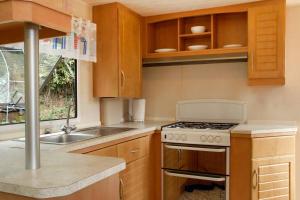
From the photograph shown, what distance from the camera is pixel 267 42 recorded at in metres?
2.68

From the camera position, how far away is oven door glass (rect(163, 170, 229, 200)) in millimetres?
2527

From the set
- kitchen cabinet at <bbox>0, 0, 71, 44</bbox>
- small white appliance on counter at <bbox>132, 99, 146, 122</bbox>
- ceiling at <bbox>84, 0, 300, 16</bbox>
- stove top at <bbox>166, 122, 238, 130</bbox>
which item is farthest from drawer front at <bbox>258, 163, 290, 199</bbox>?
kitchen cabinet at <bbox>0, 0, 71, 44</bbox>

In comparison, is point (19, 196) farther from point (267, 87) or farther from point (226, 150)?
point (267, 87)

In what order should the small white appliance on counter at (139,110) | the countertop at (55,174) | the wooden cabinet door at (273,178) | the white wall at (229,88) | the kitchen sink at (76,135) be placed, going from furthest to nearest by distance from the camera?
1. the small white appliance on counter at (139,110)
2. the white wall at (229,88)
3. the wooden cabinet door at (273,178)
4. the kitchen sink at (76,135)
5. the countertop at (55,174)

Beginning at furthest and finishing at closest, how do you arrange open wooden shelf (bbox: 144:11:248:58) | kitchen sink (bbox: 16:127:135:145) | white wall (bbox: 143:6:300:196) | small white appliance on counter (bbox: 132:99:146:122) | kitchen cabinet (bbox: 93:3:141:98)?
1. small white appliance on counter (bbox: 132:99:146:122)
2. open wooden shelf (bbox: 144:11:248:58)
3. white wall (bbox: 143:6:300:196)
4. kitchen cabinet (bbox: 93:3:141:98)
5. kitchen sink (bbox: 16:127:135:145)

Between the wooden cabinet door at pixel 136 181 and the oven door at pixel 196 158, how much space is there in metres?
0.23

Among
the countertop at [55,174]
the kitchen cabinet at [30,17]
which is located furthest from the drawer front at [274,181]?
the kitchen cabinet at [30,17]

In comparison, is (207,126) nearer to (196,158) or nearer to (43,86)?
(196,158)

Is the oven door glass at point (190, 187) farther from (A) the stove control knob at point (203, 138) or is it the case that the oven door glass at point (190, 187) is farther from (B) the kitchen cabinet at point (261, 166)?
(A) the stove control knob at point (203, 138)

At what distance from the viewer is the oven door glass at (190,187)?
2.53 m

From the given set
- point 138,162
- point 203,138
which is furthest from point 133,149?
point 203,138

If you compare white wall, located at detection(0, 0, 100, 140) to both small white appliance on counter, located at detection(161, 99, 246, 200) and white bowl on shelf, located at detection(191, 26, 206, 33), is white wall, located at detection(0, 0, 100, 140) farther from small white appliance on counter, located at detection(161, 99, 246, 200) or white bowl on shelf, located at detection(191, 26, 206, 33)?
white bowl on shelf, located at detection(191, 26, 206, 33)

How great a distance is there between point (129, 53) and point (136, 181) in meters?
1.30

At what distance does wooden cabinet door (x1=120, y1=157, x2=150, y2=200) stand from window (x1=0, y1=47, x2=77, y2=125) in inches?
30.7
